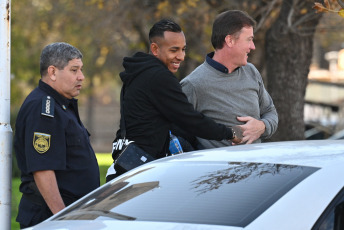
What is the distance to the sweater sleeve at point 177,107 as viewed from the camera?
16.3 ft

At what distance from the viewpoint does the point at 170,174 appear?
360 cm

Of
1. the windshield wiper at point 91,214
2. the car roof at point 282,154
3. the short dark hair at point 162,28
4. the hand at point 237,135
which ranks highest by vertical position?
the short dark hair at point 162,28

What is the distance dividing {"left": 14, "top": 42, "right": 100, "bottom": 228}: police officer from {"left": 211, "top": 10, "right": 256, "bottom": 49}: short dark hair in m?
1.01

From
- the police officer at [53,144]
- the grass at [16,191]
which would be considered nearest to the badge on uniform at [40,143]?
the police officer at [53,144]

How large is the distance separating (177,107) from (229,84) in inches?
21.9

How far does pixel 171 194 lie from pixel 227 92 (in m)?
2.06

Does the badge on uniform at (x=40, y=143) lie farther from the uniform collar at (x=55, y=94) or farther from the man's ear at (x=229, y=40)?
the man's ear at (x=229, y=40)

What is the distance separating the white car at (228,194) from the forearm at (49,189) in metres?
0.85

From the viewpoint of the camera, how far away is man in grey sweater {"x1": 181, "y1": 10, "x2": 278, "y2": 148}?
536 centimetres

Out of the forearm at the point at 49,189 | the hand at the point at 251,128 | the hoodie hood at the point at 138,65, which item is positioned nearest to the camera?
the forearm at the point at 49,189

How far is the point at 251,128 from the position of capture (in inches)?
206

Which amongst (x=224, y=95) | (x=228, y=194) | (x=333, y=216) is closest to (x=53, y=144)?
(x=224, y=95)

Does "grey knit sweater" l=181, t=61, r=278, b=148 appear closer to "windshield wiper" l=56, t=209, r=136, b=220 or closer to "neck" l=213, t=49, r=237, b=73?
"neck" l=213, t=49, r=237, b=73

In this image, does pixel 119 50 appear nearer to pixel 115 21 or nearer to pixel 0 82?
pixel 115 21
